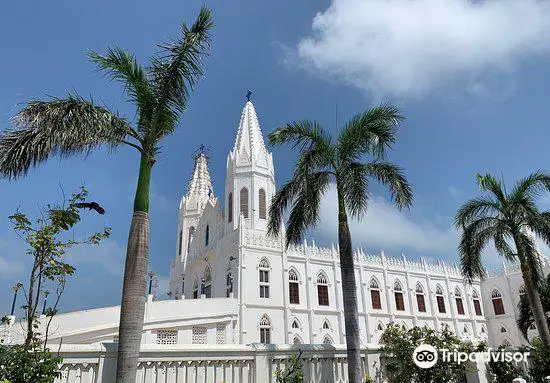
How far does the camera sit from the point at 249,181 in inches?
1350

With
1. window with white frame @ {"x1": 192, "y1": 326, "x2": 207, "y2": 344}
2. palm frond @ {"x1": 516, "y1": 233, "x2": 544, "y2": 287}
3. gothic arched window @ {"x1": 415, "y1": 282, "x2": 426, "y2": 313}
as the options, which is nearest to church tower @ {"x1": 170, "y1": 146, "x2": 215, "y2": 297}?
window with white frame @ {"x1": 192, "y1": 326, "x2": 207, "y2": 344}

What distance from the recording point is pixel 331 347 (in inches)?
335

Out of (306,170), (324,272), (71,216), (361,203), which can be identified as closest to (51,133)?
(71,216)

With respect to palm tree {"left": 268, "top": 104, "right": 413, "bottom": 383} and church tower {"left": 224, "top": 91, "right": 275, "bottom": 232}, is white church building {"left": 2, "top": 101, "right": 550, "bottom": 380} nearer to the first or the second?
church tower {"left": 224, "top": 91, "right": 275, "bottom": 232}

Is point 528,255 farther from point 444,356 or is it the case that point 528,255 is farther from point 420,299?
point 420,299

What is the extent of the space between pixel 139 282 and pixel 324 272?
2875 centimetres

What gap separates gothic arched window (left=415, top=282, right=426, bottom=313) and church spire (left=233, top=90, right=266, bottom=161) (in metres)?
20.1

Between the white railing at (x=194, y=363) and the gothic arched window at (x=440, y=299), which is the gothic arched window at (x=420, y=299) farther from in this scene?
the white railing at (x=194, y=363)

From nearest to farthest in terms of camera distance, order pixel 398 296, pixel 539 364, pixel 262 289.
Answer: pixel 539 364, pixel 262 289, pixel 398 296

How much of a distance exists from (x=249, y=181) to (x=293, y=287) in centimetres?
923

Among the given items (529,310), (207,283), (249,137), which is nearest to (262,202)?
(249,137)

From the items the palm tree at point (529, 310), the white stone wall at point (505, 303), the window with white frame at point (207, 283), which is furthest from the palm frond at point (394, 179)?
the white stone wall at point (505, 303)

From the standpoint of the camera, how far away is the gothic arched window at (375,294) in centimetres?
3656

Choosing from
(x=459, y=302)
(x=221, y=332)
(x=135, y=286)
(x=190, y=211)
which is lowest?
(x=135, y=286)
